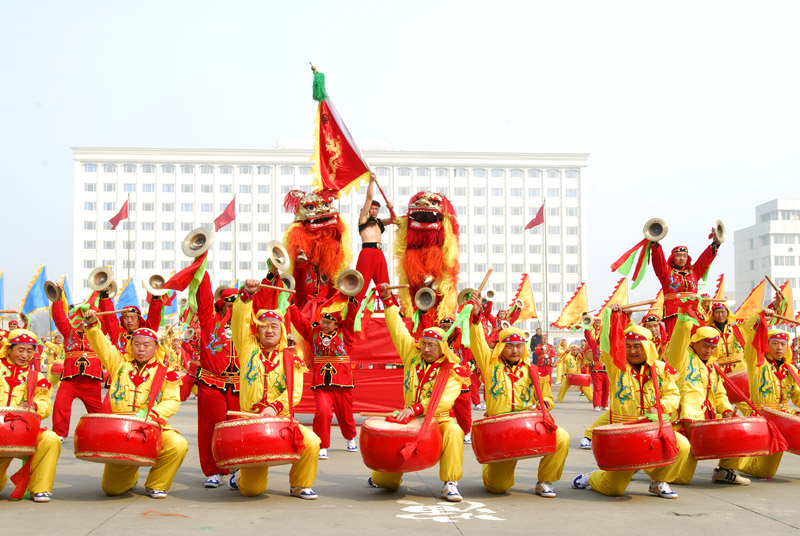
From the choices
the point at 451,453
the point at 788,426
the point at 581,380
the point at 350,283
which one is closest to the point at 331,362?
the point at 350,283

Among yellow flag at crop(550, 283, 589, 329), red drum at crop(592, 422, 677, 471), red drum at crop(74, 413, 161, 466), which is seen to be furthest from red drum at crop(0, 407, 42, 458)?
yellow flag at crop(550, 283, 589, 329)

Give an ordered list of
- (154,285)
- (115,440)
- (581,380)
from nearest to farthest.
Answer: (115,440), (154,285), (581,380)

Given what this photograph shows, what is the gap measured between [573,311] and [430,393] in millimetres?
12078

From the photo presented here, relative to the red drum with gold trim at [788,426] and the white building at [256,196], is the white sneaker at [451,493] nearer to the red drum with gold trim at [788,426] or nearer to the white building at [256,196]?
the red drum with gold trim at [788,426]

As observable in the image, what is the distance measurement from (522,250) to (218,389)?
251ft

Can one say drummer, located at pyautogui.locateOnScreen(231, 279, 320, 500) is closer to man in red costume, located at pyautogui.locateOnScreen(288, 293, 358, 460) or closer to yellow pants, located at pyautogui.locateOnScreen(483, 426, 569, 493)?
yellow pants, located at pyautogui.locateOnScreen(483, 426, 569, 493)

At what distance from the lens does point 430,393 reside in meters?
7.09

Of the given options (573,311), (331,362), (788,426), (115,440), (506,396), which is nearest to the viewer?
(115,440)

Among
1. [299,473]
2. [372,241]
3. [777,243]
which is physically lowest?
[299,473]

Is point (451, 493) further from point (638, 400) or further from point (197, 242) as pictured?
point (197, 242)

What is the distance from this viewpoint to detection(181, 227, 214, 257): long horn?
7266mm

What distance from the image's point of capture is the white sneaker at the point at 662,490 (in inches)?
271

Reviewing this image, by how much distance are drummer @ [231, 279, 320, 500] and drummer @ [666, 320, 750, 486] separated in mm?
3260

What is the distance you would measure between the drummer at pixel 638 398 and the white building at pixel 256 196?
70.8 metres
